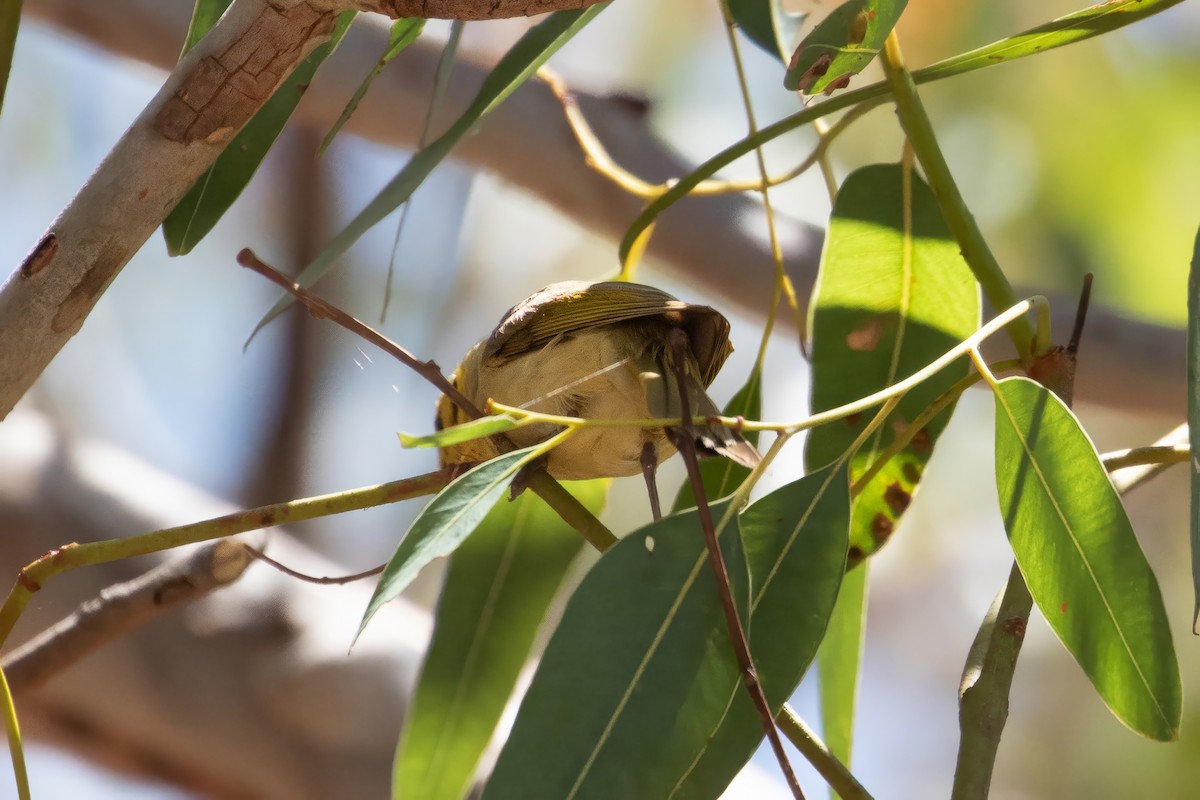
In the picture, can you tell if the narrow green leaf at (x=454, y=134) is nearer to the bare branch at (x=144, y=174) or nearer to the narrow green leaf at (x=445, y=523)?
the bare branch at (x=144, y=174)

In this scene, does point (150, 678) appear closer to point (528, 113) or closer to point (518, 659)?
point (518, 659)

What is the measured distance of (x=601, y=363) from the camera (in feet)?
3.43

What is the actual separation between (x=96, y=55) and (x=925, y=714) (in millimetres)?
3448

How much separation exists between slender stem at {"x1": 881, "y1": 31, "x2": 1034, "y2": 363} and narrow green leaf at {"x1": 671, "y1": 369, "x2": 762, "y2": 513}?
0.94 ft

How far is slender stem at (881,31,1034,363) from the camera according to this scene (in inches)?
34.3

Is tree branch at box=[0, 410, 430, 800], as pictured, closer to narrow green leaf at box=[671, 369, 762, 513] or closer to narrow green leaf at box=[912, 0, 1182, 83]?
narrow green leaf at box=[671, 369, 762, 513]

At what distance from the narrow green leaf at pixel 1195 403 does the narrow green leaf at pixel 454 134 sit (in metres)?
0.48

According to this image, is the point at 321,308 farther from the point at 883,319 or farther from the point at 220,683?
the point at 220,683

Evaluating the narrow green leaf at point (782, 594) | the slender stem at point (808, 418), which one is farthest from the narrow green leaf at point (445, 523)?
the narrow green leaf at point (782, 594)

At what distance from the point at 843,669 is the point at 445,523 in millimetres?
585

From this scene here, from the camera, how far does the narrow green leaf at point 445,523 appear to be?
60 centimetres

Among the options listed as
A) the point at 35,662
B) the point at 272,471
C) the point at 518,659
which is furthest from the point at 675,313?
the point at 272,471

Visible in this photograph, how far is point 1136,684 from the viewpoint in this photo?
2.33 ft

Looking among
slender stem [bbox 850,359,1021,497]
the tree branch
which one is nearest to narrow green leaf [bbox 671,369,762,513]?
slender stem [bbox 850,359,1021,497]
